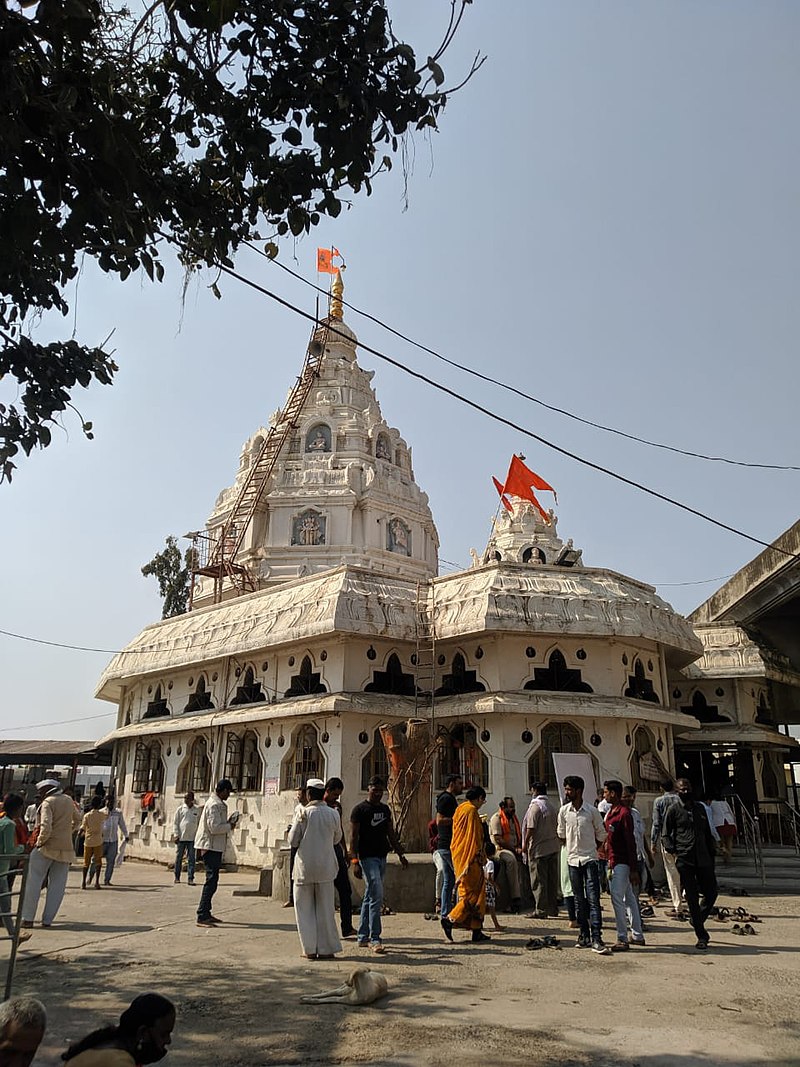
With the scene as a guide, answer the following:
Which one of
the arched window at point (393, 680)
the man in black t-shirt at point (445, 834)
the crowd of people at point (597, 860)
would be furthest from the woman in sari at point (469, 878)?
the arched window at point (393, 680)

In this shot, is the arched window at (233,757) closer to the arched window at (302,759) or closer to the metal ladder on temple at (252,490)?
the arched window at (302,759)

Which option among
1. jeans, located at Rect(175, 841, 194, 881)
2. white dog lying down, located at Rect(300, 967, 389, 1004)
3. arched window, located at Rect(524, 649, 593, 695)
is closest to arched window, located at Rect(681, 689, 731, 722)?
arched window, located at Rect(524, 649, 593, 695)

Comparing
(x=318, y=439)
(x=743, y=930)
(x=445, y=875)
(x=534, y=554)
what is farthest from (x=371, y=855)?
(x=318, y=439)

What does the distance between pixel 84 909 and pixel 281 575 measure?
23.1m

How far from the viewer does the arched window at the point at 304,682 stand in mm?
18719

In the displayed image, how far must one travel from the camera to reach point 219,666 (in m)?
21.5

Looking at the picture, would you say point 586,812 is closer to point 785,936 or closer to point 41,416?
point 785,936

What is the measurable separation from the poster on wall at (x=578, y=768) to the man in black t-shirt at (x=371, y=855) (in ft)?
25.1

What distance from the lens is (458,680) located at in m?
18.5

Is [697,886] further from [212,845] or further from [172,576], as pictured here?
[172,576]

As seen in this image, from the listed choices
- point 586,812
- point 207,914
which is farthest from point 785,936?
point 207,914

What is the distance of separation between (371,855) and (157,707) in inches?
615

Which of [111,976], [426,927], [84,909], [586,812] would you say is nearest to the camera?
[111,976]

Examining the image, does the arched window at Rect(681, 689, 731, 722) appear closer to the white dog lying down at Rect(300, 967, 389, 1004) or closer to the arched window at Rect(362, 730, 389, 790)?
the arched window at Rect(362, 730, 389, 790)
